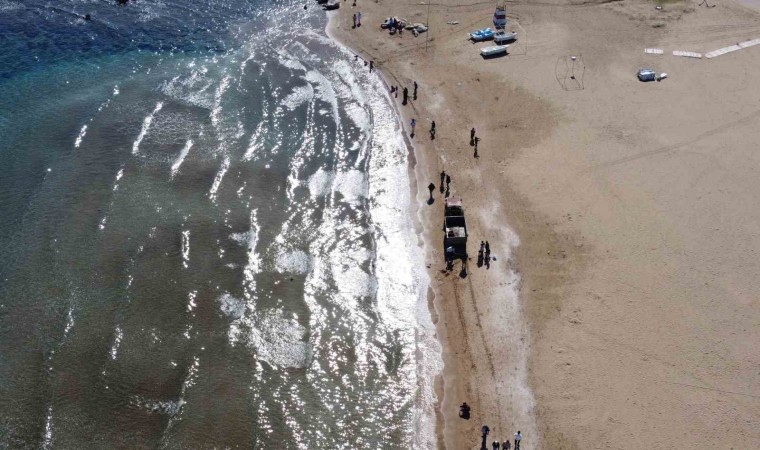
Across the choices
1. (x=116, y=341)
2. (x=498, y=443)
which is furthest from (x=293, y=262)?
(x=498, y=443)

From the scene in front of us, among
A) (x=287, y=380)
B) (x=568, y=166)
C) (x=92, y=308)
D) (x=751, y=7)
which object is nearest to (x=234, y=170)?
(x=92, y=308)

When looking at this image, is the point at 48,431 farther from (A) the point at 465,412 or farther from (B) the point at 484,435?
(B) the point at 484,435

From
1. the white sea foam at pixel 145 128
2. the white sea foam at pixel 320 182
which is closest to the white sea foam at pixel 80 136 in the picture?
the white sea foam at pixel 145 128

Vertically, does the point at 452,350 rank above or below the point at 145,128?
below

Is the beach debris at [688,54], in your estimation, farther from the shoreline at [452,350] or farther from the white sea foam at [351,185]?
the white sea foam at [351,185]

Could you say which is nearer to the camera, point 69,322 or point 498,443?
point 498,443

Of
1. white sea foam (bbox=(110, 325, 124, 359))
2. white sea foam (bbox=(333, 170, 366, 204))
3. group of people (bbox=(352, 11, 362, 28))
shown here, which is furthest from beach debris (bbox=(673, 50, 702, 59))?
white sea foam (bbox=(110, 325, 124, 359))
